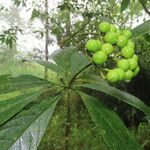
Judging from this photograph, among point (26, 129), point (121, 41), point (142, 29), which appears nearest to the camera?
point (26, 129)

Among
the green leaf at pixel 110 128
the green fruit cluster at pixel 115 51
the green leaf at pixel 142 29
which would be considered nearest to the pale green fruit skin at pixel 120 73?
the green fruit cluster at pixel 115 51

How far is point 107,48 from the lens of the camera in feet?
3.11

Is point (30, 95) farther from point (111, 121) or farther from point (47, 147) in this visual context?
point (47, 147)

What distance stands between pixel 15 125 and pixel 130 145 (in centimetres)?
29

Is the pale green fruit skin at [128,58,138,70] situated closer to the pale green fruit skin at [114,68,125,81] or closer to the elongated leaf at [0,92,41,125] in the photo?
the pale green fruit skin at [114,68,125,81]

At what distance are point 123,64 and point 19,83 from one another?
0.32m

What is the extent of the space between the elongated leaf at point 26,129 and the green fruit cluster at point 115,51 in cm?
18

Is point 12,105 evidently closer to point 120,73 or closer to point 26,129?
point 26,129

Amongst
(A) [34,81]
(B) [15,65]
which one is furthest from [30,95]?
(B) [15,65]

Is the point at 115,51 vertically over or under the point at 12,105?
over

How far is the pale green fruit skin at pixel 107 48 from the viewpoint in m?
0.94

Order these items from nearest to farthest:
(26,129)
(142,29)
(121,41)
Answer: (26,129), (121,41), (142,29)

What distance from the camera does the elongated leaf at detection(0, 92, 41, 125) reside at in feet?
2.96

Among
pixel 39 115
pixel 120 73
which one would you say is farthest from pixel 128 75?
pixel 39 115
